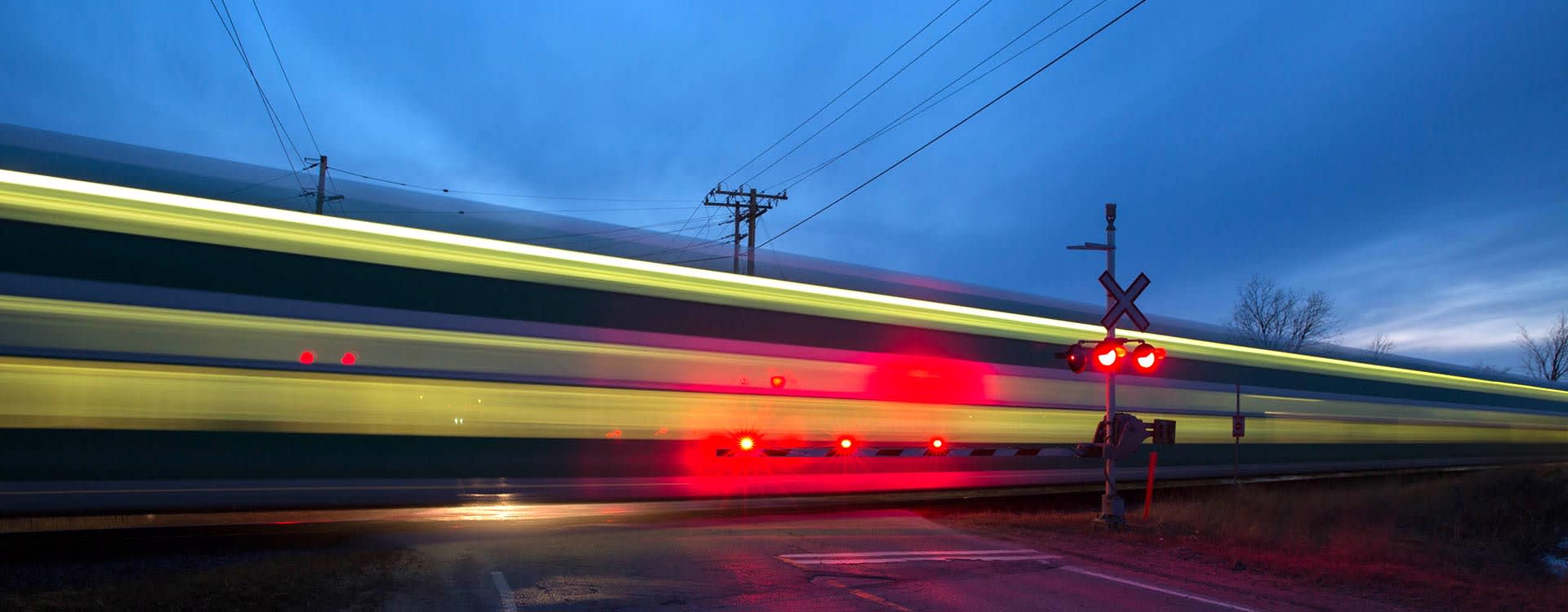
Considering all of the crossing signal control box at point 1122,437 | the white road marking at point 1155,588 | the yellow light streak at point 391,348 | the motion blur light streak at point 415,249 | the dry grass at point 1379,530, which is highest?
the motion blur light streak at point 415,249

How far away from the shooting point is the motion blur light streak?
738 centimetres

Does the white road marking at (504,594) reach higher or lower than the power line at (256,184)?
lower

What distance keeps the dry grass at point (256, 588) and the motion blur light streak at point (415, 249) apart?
2590mm

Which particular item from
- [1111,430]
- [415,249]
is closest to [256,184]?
[415,249]

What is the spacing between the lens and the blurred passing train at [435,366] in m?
7.26

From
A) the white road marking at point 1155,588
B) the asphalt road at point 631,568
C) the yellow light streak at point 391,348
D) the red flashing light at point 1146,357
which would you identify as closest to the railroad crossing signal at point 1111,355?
the red flashing light at point 1146,357

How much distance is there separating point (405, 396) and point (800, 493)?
4748 mm

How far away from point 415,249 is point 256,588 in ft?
10.6

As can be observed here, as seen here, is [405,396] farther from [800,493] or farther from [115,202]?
[800,493]

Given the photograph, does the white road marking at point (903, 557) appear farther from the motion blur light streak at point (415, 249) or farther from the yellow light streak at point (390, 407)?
the motion blur light streak at point (415, 249)

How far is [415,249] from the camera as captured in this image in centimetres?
861

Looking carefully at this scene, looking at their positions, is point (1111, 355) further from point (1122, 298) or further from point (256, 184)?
point (256, 184)

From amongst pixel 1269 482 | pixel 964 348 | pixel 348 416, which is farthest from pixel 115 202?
pixel 1269 482

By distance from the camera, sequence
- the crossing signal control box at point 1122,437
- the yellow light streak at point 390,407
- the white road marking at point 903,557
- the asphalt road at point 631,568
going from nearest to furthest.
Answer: the asphalt road at point 631,568
the yellow light streak at point 390,407
the white road marking at point 903,557
the crossing signal control box at point 1122,437
